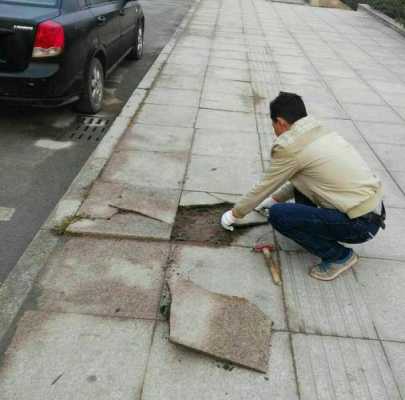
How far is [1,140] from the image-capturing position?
5102 millimetres

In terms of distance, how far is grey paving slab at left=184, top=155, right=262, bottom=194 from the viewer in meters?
4.39

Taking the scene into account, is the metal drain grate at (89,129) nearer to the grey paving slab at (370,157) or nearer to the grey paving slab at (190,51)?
the grey paving slab at (370,157)

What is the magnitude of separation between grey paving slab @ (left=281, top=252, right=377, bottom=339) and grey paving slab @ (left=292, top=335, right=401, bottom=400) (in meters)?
0.09

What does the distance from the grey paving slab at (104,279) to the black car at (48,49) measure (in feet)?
7.33

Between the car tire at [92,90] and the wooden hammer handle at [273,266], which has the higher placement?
the car tire at [92,90]

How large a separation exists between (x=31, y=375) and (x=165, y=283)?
42.2 inches

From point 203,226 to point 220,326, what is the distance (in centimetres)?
123

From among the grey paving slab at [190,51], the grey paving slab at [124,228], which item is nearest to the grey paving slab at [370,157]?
the grey paving slab at [124,228]

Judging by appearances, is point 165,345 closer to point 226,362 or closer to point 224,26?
point 226,362

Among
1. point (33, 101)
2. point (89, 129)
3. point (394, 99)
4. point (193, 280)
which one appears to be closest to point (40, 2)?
point (33, 101)

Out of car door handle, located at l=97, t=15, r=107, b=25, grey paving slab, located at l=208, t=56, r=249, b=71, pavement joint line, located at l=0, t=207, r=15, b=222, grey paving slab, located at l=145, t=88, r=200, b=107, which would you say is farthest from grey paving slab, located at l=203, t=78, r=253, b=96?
pavement joint line, located at l=0, t=207, r=15, b=222

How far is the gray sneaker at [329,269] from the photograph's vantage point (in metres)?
3.29

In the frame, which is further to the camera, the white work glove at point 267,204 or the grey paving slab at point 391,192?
the grey paving slab at point 391,192

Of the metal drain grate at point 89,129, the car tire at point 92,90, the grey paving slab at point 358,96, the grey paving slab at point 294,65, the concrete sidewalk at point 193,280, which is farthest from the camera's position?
the grey paving slab at point 294,65
